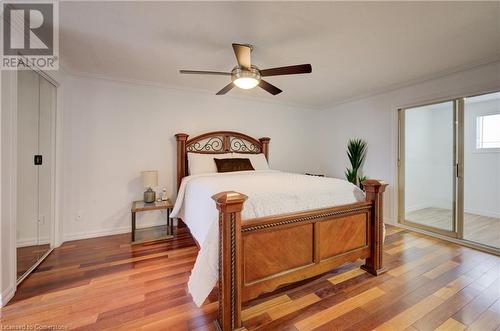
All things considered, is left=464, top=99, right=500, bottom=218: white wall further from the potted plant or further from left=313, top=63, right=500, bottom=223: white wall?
the potted plant

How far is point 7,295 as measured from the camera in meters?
1.71

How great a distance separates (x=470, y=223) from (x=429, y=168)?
1.04 meters

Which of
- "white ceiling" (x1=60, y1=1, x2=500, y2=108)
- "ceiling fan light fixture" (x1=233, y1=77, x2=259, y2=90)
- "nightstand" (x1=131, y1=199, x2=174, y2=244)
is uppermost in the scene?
"white ceiling" (x1=60, y1=1, x2=500, y2=108)

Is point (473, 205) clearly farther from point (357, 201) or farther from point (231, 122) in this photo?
point (231, 122)

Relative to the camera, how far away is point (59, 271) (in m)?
2.16

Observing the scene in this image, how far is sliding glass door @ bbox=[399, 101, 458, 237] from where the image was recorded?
3.09 m

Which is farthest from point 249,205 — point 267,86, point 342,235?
point 267,86

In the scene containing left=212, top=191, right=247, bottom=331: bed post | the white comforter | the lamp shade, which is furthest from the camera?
the lamp shade

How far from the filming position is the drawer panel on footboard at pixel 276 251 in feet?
5.08

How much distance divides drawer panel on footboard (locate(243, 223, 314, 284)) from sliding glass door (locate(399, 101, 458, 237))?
2.69 meters

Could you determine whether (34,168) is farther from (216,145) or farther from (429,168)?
(429,168)

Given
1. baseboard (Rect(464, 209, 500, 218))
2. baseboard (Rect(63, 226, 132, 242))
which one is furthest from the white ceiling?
baseboard (Rect(464, 209, 500, 218))

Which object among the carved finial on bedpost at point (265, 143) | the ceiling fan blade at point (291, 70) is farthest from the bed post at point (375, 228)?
the carved finial on bedpost at point (265, 143)

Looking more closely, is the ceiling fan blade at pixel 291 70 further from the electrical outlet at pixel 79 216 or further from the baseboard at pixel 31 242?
the electrical outlet at pixel 79 216
